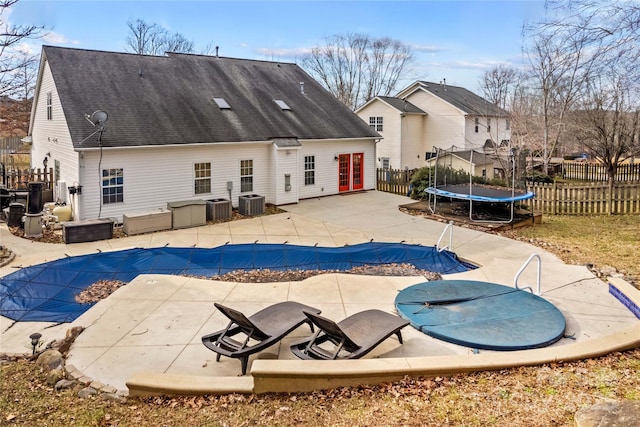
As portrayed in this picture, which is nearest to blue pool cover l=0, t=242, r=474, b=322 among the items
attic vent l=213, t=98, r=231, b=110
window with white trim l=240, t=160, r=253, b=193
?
window with white trim l=240, t=160, r=253, b=193

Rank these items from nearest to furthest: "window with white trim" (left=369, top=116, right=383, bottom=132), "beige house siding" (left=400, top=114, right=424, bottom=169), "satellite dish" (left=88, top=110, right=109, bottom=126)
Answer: "satellite dish" (left=88, top=110, right=109, bottom=126) → "beige house siding" (left=400, top=114, right=424, bottom=169) → "window with white trim" (left=369, top=116, right=383, bottom=132)

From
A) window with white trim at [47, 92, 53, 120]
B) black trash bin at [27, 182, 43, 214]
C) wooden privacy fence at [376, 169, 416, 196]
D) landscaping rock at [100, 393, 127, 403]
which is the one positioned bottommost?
landscaping rock at [100, 393, 127, 403]

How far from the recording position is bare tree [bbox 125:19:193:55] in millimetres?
47625

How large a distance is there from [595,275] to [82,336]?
988cm

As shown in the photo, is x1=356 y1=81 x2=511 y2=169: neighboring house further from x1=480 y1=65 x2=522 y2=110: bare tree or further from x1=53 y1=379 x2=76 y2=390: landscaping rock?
x1=53 y1=379 x2=76 y2=390: landscaping rock

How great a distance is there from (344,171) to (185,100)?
778cm

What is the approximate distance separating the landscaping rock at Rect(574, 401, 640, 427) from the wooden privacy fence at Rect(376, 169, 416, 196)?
18027 mm

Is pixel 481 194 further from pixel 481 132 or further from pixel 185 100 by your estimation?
pixel 481 132

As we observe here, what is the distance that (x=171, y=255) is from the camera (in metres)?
11.3

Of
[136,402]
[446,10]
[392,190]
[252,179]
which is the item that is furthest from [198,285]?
[392,190]

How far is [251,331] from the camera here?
19.6 feet

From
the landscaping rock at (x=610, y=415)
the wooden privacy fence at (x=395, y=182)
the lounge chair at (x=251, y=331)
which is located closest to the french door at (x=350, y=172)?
the wooden privacy fence at (x=395, y=182)

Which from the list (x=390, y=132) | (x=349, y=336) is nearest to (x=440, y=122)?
(x=390, y=132)

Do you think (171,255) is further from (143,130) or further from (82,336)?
(143,130)
